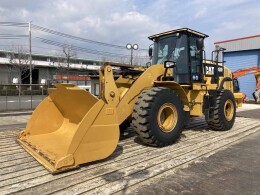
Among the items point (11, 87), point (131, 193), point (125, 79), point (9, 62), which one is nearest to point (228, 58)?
point (11, 87)

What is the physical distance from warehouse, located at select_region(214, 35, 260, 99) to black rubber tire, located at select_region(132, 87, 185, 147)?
23.0 metres

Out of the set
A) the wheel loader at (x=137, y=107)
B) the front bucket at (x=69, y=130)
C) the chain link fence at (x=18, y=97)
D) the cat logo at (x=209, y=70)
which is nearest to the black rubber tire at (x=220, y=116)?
the wheel loader at (x=137, y=107)

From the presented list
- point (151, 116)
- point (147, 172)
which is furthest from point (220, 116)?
point (147, 172)

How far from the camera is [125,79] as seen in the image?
20.5 feet

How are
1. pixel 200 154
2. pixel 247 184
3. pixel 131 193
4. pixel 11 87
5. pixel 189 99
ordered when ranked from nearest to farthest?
pixel 131 193 → pixel 247 184 → pixel 200 154 → pixel 189 99 → pixel 11 87

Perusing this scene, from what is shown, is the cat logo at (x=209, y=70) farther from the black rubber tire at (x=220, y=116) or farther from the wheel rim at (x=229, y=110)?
the wheel rim at (x=229, y=110)

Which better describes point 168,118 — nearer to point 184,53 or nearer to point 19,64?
point 184,53

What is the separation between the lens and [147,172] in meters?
4.31

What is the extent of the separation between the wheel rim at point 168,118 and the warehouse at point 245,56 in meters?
22.7

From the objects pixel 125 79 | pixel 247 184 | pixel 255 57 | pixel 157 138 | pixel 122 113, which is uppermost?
pixel 255 57

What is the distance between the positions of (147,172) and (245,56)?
84.4 ft

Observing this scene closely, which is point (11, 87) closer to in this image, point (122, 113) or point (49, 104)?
point (49, 104)

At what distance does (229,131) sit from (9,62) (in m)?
47.7

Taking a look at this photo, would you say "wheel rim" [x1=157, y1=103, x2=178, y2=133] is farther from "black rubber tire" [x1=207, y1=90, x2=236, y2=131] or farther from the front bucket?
"black rubber tire" [x1=207, y1=90, x2=236, y2=131]
